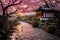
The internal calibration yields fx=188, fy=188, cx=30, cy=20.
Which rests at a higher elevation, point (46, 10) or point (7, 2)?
point (7, 2)

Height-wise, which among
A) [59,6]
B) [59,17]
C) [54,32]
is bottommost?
[54,32]

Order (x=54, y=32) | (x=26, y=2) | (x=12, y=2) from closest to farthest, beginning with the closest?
(x=12, y=2) → (x=26, y=2) → (x=54, y=32)

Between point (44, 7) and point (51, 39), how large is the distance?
8.08 meters

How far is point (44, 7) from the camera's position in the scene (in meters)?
A: 25.7

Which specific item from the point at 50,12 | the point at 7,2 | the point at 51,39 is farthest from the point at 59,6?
the point at 50,12

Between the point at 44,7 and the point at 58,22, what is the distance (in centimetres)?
391

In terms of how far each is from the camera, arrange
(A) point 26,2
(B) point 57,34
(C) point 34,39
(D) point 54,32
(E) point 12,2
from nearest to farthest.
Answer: (E) point 12,2, (A) point 26,2, (C) point 34,39, (B) point 57,34, (D) point 54,32

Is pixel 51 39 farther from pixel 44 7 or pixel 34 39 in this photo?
pixel 44 7

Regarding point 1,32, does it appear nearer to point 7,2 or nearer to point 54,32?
point 7,2

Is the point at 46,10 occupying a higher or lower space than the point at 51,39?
higher

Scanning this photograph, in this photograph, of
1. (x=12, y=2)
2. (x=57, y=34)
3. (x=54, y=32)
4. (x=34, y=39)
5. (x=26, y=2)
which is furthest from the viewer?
(x=54, y=32)

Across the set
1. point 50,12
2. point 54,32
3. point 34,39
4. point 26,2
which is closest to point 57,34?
point 54,32

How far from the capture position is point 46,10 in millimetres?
25312

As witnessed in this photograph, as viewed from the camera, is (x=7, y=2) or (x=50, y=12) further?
(x=50, y=12)
